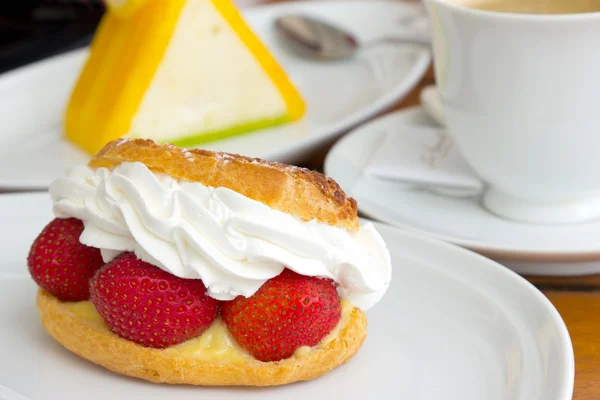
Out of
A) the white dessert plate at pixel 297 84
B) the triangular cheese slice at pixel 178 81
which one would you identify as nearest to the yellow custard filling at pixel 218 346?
the white dessert plate at pixel 297 84

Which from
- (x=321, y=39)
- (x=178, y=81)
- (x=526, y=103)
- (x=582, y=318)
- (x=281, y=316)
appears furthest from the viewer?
(x=321, y=39)

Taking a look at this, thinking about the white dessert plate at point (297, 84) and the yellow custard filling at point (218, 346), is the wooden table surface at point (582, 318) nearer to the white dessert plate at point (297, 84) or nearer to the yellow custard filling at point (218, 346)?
the yellow custard filling at point (218, 346)

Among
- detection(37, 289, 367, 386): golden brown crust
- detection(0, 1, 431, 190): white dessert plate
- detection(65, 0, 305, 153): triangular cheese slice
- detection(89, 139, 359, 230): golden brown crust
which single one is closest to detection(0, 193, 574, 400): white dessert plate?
detection(37, 289, 367, 386): golden brown crust

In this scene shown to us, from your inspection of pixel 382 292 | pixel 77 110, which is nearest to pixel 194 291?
pixel 382 292

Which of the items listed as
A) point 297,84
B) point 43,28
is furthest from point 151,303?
point 43,28

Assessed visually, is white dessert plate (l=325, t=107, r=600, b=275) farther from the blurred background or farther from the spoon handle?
the blurred background

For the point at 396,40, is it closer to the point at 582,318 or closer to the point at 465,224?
the point at 465,224

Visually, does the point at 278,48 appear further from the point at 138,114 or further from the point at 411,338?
the point at 411,338
